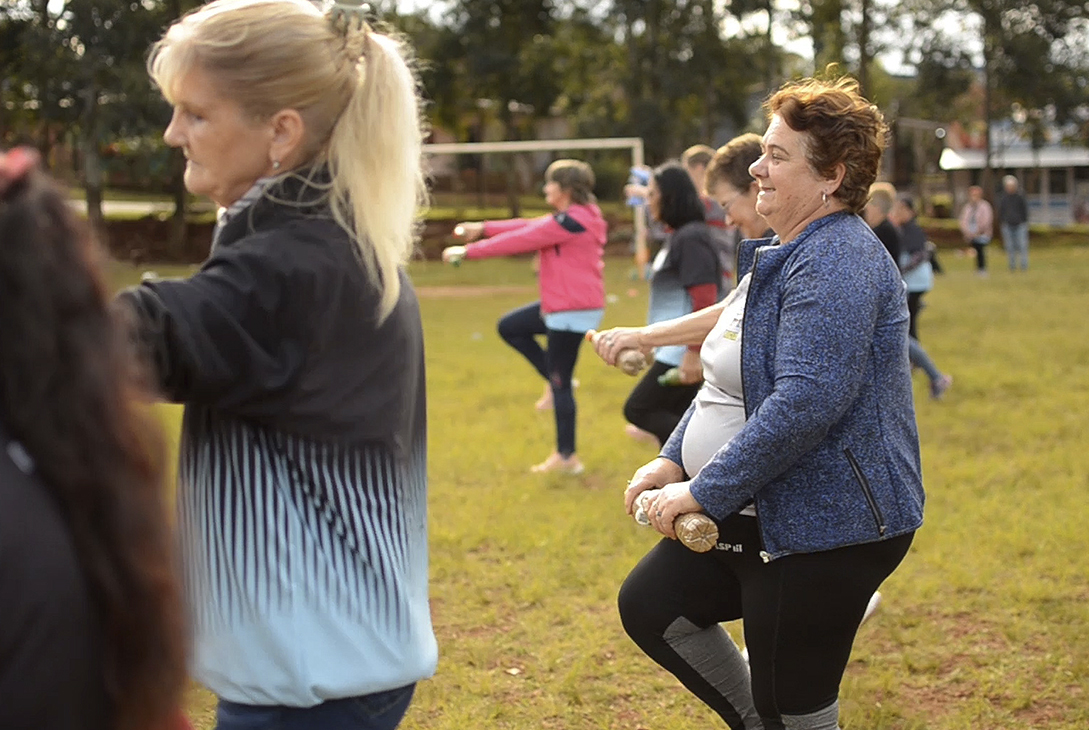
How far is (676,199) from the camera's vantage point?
21.4 ft

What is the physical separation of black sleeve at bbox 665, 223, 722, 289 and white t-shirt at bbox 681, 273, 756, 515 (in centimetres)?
343

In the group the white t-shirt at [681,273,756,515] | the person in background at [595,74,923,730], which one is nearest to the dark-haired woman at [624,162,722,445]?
the white t-shirt at [681,273,756,515]

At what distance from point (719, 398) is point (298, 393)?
1321mm

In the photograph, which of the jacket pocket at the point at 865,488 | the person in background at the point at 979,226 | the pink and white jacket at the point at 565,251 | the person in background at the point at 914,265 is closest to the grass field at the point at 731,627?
the person in background at the point at 914,265

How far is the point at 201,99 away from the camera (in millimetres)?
1829

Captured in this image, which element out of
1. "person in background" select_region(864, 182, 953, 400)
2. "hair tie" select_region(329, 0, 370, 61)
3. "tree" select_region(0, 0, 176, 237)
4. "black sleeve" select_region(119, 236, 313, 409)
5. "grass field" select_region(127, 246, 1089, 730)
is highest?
"tree" select_region(0, 0, 176, 237)

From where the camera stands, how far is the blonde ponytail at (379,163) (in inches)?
73.6

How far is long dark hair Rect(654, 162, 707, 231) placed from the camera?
6531 mm

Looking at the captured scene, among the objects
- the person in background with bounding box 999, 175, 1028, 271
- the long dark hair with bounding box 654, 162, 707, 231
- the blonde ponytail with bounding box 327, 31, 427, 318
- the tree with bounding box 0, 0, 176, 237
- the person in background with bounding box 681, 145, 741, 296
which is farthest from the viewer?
the tree with bounding box 0, 0, 176, 237

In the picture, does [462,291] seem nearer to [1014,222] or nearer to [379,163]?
[1014,222]

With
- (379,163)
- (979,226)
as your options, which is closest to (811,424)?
(379,163)

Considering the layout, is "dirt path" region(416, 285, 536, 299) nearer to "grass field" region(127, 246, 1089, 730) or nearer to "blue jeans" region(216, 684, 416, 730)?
"grass field" region(127, 246, 1089, 730)

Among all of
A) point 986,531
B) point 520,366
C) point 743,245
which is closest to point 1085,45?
point 520,366

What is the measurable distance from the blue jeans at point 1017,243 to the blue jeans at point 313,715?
2581cm
